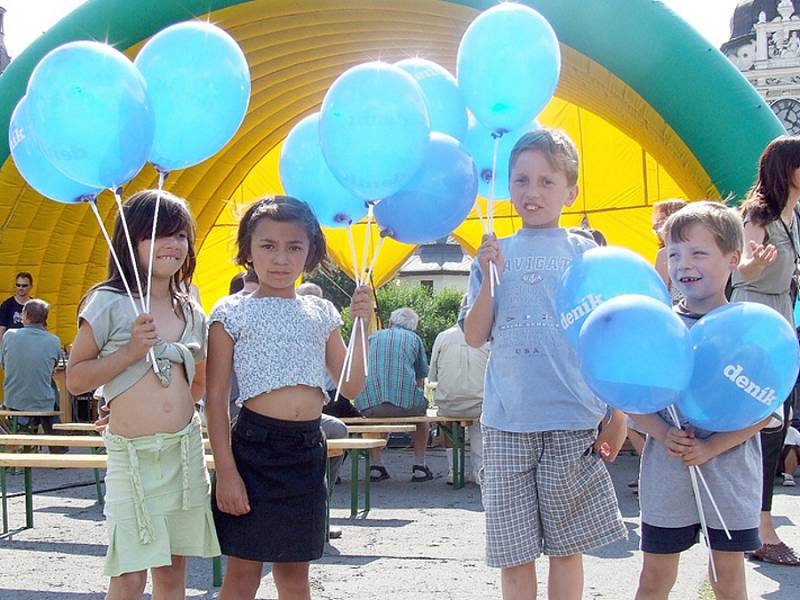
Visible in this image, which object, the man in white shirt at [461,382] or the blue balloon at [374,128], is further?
the man in white shirt at [461,382]

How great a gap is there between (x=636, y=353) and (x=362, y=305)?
928 millimetres

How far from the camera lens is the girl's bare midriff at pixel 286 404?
277 cm

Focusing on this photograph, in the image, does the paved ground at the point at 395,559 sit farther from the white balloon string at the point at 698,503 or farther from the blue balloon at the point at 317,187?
the blue balloon at the point at 317,187

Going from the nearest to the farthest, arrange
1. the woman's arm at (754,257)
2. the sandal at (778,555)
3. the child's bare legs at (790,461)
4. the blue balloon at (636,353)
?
1. the blue balloon at (636,353)
2. the woman's arm at (754,257)
3. the sandal at (778,555)
4. the child's bare legs at (790,461)

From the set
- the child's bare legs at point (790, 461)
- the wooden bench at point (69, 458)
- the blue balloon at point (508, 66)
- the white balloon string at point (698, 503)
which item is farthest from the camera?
the child's bare legs at point (790, 461)

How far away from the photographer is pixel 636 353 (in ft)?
7.43

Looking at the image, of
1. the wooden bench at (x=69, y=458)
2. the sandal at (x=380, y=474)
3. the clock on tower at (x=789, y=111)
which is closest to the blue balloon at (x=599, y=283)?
the wooden bench at (x=69, y=458)

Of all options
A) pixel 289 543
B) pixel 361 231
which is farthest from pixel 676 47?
pixel 361 231

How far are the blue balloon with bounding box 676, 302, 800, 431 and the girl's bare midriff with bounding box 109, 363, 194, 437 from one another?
1.49 m

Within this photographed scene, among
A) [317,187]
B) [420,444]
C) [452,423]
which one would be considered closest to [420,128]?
[317,187]

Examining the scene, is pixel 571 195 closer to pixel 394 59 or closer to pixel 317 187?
pixel 317 187

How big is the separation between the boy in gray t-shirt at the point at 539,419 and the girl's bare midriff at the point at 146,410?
0.94 meters

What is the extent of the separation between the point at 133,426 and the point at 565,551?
52.3 inches

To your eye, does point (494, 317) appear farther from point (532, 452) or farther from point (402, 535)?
point (402, 535)
